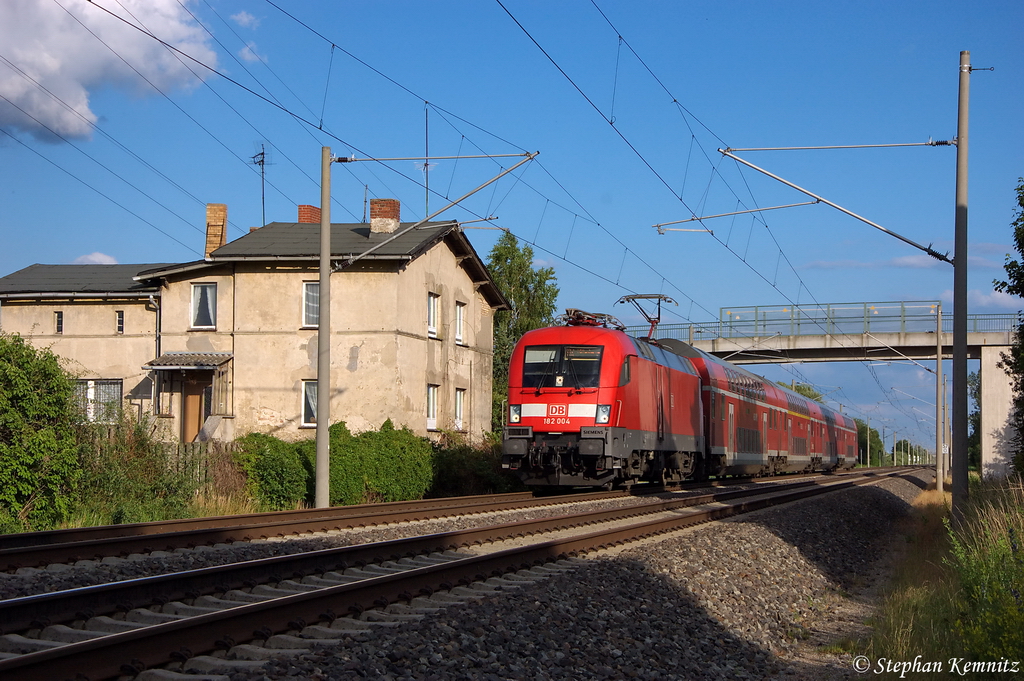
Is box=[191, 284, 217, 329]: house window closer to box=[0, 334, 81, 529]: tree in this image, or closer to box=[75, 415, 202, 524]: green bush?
box=[75, 415, 202, 524]: green bush

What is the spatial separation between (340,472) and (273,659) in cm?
1392

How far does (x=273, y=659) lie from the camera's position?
650 centimetres

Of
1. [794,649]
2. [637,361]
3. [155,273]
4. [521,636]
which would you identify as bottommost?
[794,649]

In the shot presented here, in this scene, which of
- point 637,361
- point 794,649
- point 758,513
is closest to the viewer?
point 794,649

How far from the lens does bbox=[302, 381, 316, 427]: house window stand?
28328 mm

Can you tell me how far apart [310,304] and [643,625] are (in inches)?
855

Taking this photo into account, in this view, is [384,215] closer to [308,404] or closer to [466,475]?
[308,404]

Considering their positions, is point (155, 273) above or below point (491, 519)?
above

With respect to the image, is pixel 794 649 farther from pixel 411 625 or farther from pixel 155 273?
pixel 155 273

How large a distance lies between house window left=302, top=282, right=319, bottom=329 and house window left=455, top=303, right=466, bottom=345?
5.29 metres

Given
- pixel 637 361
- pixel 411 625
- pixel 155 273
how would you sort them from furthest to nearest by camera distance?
pixel 155 273
pixel 637 361
pixel 411 625

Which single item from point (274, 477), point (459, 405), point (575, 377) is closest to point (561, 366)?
point (575, 377)

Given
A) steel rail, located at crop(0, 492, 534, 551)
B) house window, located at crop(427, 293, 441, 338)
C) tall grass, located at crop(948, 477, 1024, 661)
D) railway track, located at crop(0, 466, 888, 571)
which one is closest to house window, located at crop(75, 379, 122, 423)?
steel rail, located at crop(0, 492, 534, 551)

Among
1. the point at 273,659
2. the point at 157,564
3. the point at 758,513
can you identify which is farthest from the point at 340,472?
the point at 273,659
